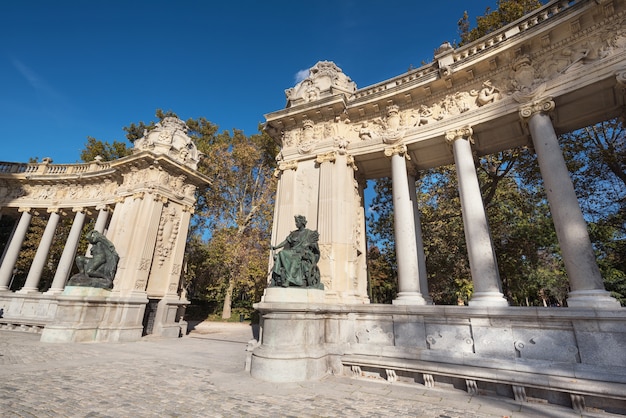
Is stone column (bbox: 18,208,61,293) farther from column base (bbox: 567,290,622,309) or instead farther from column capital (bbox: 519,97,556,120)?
column capital (bbox: 519,97,556,120)

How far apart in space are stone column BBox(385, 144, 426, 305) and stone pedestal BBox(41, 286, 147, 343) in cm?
1144

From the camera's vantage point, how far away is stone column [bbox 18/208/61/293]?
57.7 ft

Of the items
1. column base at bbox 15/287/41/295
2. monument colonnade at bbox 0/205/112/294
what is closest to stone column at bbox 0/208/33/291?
monument colonnade at bbox 0/205/112/294

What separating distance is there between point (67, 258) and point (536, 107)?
24273mm

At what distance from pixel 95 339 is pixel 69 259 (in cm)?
939

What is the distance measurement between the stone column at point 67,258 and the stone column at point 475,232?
21292mm

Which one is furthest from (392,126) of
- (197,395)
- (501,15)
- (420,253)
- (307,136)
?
(501,15)

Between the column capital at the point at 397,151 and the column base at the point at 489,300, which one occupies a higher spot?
the column capital at the point at 397,151

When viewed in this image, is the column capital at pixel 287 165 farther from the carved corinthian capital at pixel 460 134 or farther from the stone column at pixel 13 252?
the stone column at pixel 13 252

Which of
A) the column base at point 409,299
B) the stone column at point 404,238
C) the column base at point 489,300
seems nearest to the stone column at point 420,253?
the stone column at point 404,238

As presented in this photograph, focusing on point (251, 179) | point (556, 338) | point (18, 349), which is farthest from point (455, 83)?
point (251, 179)

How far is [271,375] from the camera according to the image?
6.23 m

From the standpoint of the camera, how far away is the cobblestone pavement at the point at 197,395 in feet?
14.0

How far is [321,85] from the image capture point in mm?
11156
